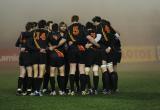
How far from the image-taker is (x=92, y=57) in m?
8.95

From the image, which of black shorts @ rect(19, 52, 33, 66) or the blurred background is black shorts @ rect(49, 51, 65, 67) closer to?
black shorts @ rect(19, 52, 33, 66)

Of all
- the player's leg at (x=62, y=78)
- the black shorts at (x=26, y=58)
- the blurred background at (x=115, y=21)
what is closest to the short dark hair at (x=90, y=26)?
the player's leg at (x=62, y=78)

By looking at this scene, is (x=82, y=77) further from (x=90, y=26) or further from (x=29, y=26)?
Result: (x=29, y=26)

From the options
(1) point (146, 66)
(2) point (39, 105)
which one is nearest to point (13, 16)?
(1) point (146, 66)

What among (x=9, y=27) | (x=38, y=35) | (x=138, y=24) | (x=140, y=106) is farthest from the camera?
(x=138, y=24)

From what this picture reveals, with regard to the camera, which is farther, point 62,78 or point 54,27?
point 62,78

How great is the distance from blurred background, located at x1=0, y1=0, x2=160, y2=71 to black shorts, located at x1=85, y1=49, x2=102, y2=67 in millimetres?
9699

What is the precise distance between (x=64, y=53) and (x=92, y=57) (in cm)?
Answer: 60

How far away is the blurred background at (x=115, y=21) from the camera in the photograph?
19.4 metres

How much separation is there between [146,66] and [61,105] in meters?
13.5

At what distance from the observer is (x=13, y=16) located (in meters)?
19.6

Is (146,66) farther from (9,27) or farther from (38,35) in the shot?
(38,35)

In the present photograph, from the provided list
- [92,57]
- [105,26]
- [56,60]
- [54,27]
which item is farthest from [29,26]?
[105,26]

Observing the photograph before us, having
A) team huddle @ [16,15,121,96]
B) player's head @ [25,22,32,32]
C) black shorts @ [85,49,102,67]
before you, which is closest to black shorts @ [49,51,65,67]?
team huddle @ [16,15,121,96]
